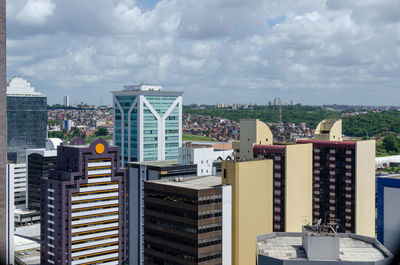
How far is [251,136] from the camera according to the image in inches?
2083

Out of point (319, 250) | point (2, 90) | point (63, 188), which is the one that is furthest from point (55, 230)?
point (319, 250)

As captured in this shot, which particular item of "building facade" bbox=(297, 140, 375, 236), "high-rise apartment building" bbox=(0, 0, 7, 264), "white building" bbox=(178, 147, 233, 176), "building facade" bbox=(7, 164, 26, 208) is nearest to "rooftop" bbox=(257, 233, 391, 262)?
"building facade" bbox=(297, 140, 375, 236)

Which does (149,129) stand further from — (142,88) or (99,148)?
(99,148)

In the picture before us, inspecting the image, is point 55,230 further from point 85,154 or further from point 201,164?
point 201,164

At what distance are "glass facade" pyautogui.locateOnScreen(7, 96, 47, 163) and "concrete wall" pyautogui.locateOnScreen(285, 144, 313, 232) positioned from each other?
7261 cm

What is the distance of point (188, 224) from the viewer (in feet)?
119

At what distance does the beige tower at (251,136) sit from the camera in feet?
173

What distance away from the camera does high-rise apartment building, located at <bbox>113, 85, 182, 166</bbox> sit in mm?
77875

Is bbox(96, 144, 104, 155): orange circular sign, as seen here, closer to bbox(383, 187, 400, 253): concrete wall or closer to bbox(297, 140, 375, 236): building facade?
bbox(297, 140, 375, 236): building facade

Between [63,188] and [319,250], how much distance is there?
26250mm

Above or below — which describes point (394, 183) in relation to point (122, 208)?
above

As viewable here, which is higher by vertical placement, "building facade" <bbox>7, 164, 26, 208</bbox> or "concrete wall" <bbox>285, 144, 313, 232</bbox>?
"concrete wall" <bbox>285, 144, 313, 232</bbox>

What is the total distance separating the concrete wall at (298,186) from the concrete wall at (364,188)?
476 cm

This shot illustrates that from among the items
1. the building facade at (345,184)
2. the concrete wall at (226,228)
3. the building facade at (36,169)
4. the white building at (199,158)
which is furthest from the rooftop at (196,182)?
the building facade at (36,169)
